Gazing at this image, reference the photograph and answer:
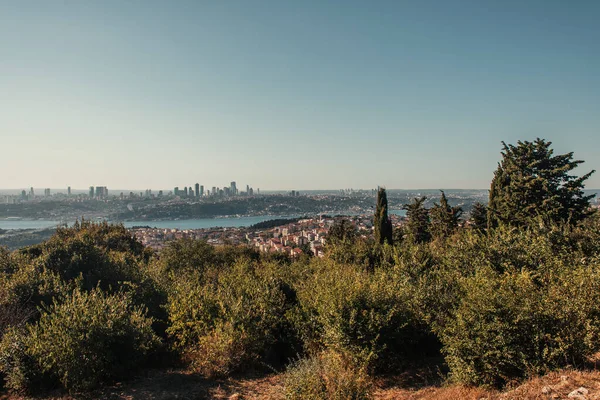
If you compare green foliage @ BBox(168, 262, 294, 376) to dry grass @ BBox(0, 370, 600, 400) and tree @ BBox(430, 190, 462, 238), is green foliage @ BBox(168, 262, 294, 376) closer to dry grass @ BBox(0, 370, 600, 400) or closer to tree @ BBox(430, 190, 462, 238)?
dry grass @ BBox(0, 370, 600, 400)

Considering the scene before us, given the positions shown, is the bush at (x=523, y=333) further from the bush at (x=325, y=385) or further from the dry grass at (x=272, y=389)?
the bush at (x=325, y=385)

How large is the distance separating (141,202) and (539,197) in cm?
19536

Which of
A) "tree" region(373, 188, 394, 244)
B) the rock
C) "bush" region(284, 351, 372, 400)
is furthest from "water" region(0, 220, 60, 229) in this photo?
the rock

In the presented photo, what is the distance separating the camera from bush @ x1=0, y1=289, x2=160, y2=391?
8.11 meters

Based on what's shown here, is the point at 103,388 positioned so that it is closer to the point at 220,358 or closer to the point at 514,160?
the point at 220,358

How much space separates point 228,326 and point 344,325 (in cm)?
337

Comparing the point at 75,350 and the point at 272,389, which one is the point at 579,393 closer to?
the point at 272,389

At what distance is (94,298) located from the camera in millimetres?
10031

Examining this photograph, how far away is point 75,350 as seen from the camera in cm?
820

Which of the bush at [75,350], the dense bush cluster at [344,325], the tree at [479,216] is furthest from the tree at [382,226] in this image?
the bush at [75,350]

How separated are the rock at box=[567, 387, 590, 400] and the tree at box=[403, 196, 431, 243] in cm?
2727

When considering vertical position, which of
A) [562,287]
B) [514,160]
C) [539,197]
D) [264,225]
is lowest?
[264,225]

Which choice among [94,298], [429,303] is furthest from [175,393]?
[429,303]

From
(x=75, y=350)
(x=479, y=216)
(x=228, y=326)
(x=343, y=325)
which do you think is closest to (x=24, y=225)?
(x=75, y=350)
